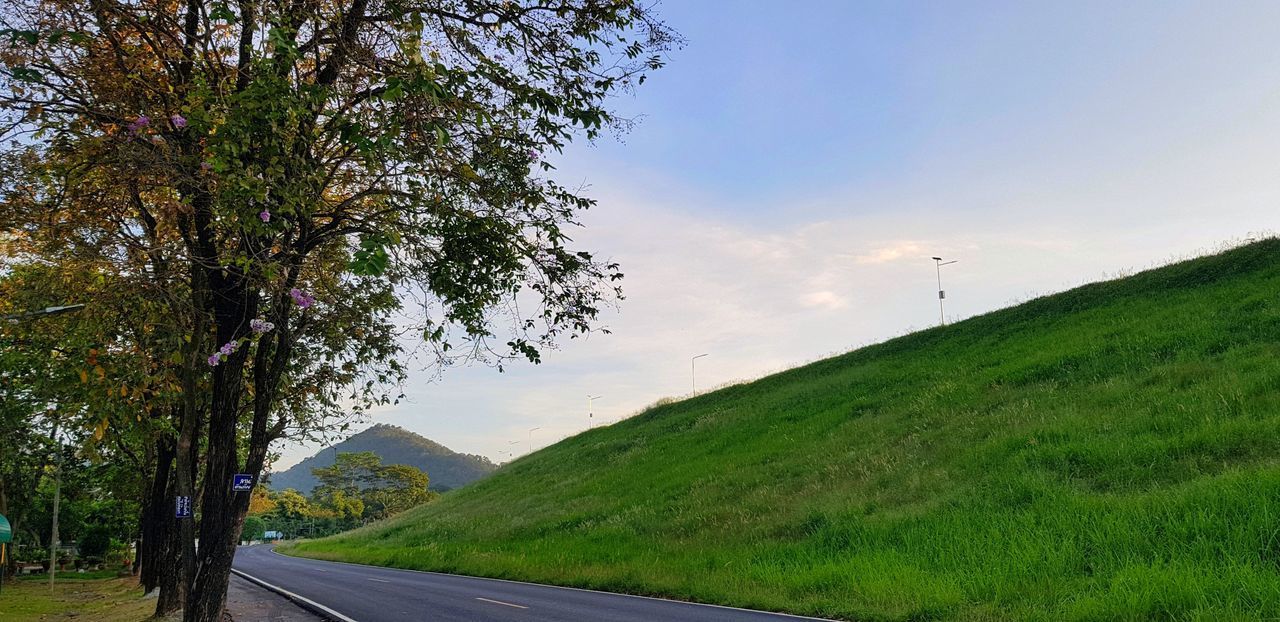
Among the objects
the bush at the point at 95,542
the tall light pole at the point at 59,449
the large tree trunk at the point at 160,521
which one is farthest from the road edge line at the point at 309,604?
the bush at the point at 95,542

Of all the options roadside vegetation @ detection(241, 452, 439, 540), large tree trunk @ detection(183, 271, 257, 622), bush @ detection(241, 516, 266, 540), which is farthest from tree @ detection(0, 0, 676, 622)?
bush @ detection(241, 516, 266, 540)

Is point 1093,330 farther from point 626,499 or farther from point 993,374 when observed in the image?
point 626,499

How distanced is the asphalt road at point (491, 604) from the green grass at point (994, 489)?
0.98 metres

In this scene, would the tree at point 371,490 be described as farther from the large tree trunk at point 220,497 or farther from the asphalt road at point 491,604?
the large tree trunk at point 220,497

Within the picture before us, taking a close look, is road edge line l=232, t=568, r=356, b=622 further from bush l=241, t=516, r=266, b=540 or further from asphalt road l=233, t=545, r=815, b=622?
bush l=241, t=516, r=266, b=540

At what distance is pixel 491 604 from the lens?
13.9m

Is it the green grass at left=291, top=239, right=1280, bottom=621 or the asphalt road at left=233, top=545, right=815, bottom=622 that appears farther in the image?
the asphalt road at left=233, top=545, right=815, bottom=622

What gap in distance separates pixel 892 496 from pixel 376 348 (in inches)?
475

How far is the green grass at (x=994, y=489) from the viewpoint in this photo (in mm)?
9570

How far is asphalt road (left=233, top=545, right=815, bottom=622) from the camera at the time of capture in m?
11.4

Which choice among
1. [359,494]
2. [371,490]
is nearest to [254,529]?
[359,494]

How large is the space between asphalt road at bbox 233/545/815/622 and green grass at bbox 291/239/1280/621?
3.21ft

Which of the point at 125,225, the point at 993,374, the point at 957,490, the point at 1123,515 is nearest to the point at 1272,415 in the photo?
the point at 1123,515

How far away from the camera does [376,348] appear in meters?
12.2
